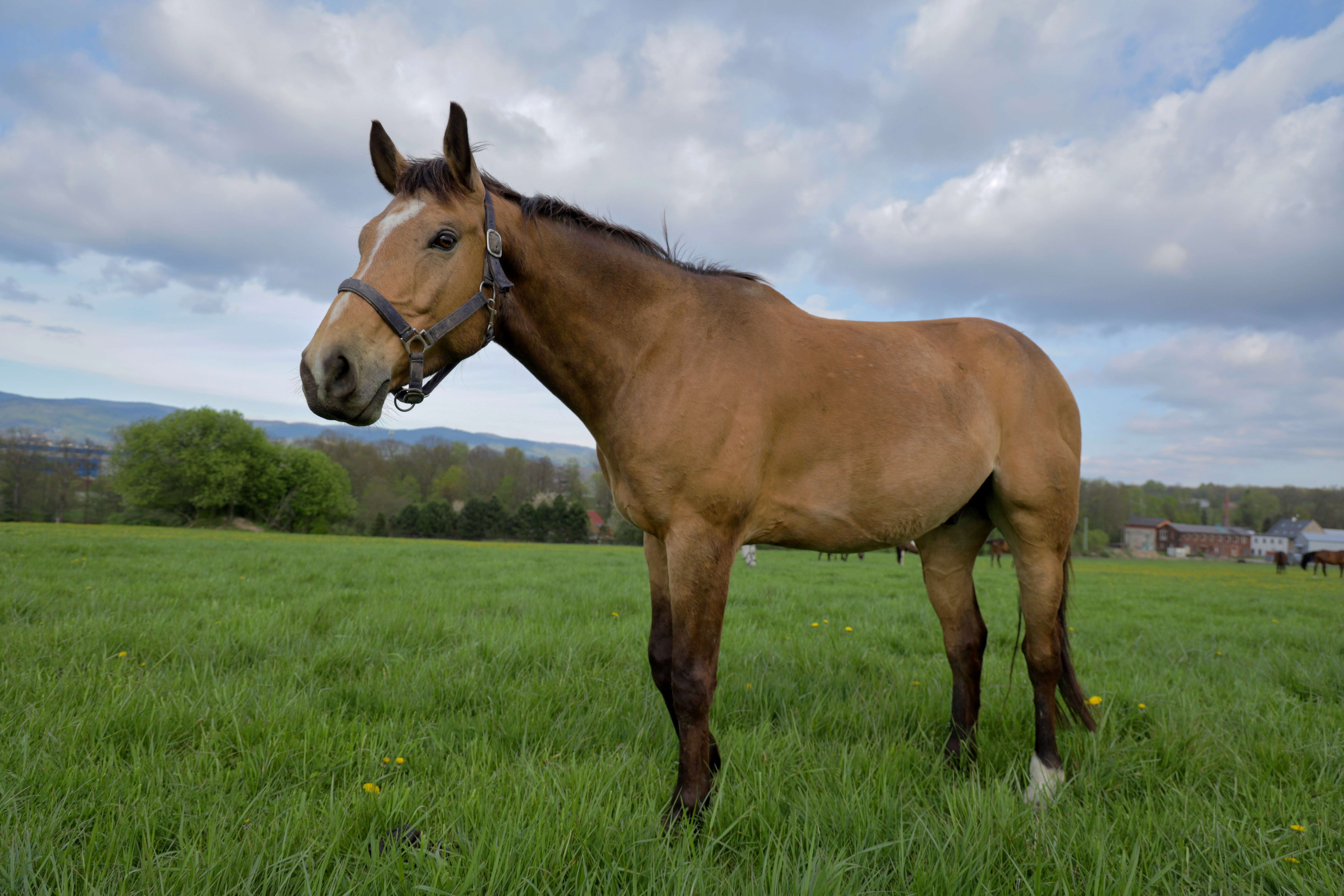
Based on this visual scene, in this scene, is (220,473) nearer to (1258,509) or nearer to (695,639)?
(695,639)

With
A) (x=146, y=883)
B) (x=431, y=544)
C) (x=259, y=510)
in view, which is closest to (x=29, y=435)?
(x=259, y=510)

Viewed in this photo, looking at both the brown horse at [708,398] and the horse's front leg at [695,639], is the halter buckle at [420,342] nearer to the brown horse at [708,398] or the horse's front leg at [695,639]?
the brown horse at [708,398]

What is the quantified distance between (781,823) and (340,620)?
457 centimetres

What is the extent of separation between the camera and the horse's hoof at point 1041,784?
2.65 meters

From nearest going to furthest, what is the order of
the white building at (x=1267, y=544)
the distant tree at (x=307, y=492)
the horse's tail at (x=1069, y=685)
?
the horse's tail at (x=1069, y=685)
the distant tree at (x=307, y=492)
the white building at (x=1267, y=544)

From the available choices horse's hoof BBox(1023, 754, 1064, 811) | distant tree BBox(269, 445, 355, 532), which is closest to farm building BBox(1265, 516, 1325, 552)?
horse's hoof BBox(1023, 754, 1064, 811)

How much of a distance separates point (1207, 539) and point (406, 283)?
142486 millimetres

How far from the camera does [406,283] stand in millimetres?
2352

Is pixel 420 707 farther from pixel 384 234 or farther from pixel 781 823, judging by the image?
pixel 384 234

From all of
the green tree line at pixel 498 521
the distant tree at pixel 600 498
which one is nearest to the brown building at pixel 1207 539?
the distant tree at pixel 600 498

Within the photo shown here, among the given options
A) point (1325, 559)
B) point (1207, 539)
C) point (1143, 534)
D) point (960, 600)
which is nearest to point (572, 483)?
Answer: point (1325, 559)

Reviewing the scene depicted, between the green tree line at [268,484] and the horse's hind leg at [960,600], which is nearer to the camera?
the horse's hind leg at [960,600]

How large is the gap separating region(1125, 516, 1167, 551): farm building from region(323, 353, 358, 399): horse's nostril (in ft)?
423

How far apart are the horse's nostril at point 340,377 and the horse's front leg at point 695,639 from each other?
4.42ft
